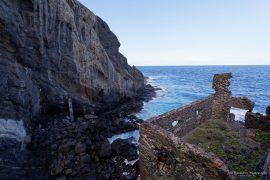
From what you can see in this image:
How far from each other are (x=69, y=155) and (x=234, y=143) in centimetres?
1157

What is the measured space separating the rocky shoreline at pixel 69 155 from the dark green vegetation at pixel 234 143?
5.47 m

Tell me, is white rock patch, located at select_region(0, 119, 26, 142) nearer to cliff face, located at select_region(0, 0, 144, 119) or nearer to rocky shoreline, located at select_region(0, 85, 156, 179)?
cliff face, located at select_region(0, 0, 144, 119)

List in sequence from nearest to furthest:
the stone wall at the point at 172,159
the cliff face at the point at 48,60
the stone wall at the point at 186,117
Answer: the stone wall at the point at 172,159, the stone wall at the point at 186,117, the cliff face at the point at 48,60

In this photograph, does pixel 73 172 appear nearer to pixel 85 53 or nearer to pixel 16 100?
pixel 16 100

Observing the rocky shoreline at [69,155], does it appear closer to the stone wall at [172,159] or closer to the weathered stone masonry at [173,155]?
the weathered stone masonry at [173,155]

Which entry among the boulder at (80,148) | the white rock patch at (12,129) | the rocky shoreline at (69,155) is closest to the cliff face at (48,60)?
the white rock patch at (12,129)

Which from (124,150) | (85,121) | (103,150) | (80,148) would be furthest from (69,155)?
(85,121)

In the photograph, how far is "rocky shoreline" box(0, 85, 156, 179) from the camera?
574 inches

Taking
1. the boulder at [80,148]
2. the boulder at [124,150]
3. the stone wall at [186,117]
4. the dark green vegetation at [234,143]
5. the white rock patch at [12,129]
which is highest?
the stone wall at [186,117]

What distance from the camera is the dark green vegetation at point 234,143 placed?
10511 mm

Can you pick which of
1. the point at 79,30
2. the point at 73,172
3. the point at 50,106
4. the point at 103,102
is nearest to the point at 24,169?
the point at 73,172

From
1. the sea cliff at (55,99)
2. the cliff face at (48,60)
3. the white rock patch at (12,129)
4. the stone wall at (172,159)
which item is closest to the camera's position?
the stone wall at (172,159)

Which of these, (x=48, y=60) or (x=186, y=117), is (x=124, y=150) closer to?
(x=186, y=117)

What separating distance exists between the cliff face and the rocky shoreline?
297cm
